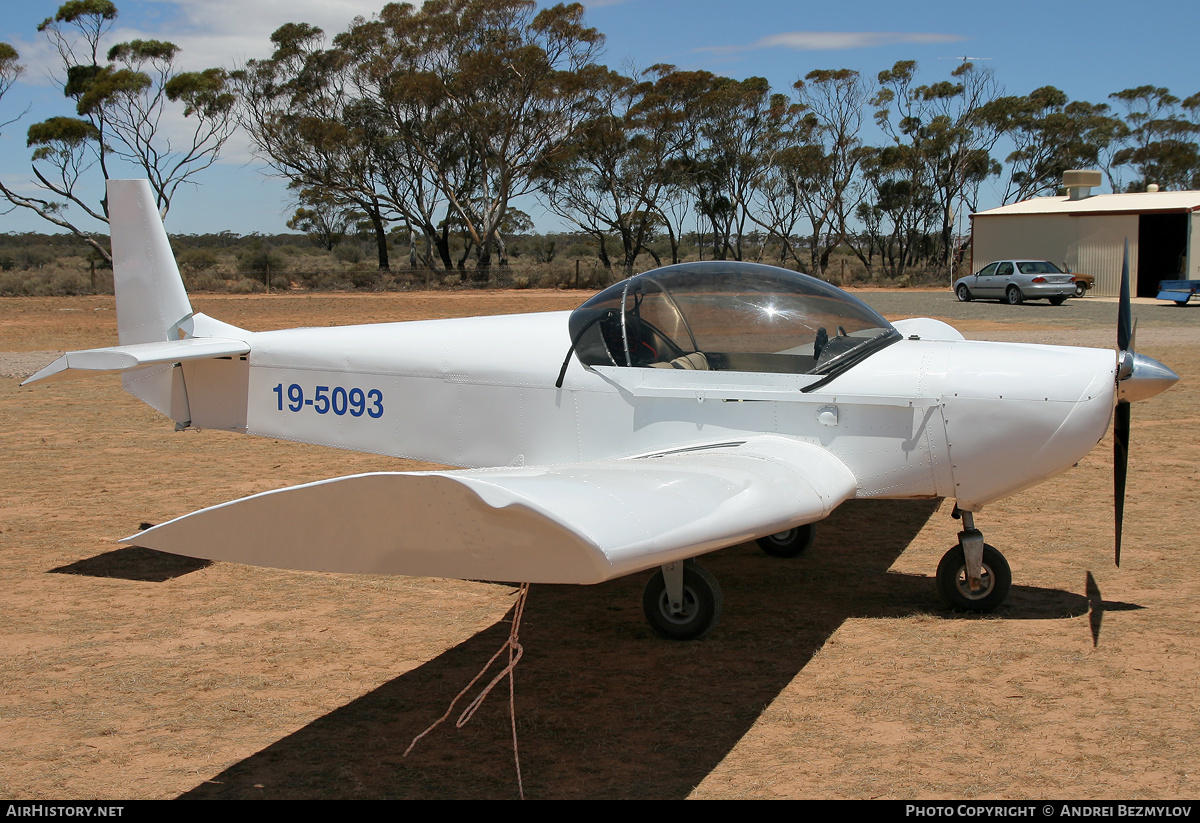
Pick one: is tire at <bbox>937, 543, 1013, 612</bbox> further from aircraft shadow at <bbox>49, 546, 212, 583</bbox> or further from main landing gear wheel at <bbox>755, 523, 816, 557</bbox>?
aircraft shadow at <bbox>49, 546, 212, 583</bbox>

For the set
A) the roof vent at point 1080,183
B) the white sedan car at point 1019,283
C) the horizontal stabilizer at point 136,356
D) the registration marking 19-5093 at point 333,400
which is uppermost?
the roof vent at point 1080,183

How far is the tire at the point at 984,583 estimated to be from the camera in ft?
18.1

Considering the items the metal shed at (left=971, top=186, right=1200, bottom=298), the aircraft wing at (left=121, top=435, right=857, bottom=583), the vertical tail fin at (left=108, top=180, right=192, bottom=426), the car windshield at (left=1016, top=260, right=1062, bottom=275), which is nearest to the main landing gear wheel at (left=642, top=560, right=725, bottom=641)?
the aircraft wing at (left=121, top=435, right=857, bottom=583)

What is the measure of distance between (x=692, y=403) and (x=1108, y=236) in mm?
41143

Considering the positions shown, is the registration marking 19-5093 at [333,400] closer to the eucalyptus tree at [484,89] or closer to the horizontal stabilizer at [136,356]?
the horizontal stabilizer at [136,356]

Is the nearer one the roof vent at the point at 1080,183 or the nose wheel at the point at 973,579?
the nose wheel at the point at 973,579

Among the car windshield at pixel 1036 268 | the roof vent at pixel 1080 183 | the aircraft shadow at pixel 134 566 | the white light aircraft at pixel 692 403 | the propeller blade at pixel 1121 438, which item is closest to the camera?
the white light aircraft at pixel 692 403

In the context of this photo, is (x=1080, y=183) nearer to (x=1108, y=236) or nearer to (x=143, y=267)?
(x=1108, y=236)

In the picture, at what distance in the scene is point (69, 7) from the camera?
47.3m

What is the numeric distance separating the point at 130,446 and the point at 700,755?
921 cm

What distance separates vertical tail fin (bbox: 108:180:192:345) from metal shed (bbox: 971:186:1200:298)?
39678 mm

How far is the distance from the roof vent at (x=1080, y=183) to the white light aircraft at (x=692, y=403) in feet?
140

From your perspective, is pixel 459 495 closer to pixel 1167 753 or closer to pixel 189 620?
pixel 1167 753

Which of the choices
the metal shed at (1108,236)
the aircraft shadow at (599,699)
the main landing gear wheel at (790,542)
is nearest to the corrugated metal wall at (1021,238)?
the metal shed at (1108,236)
